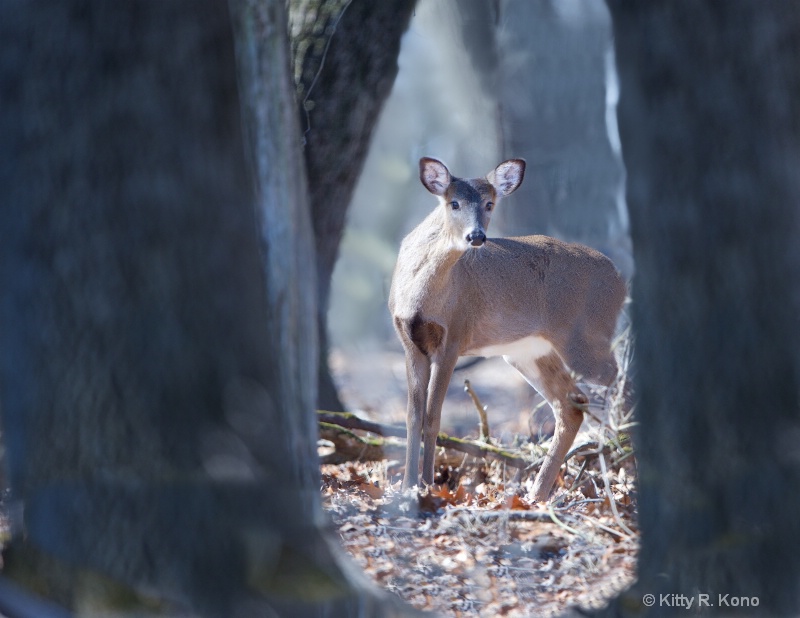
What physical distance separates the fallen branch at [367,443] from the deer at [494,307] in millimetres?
241

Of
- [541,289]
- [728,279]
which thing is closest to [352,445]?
[541,289]

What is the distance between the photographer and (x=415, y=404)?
7.62 meters

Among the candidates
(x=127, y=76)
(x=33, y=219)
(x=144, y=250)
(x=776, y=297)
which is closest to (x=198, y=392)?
(x=144, y=250)

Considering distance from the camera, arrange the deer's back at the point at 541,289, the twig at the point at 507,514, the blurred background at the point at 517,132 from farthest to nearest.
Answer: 1. the blurred background at the point at 517,132
2. the deer's back at the point at 541,289
3. the twig at the point at 507,514

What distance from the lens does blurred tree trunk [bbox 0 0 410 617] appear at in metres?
→ 3.34

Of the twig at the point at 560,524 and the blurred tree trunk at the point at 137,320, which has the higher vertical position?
the blurred tree trunk at the point at 137,320

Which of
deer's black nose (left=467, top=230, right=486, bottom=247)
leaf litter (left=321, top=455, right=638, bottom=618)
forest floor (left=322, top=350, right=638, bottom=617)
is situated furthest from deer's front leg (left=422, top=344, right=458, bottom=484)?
leaf litter (left=321, top=455, right=638, bottom=618)

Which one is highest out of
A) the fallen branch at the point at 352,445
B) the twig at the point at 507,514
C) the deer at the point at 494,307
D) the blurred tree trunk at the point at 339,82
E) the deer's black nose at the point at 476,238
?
the blurred tree trunk at the point at 339,82

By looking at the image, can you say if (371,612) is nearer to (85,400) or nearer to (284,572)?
(284,572)

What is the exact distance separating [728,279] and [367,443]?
4506 mm

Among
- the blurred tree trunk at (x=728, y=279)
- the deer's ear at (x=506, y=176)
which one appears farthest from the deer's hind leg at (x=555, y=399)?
the blurred tree trunk at (x=728, y=279)

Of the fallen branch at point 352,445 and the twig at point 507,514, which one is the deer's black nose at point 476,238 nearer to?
the fallen branch at point 352,445

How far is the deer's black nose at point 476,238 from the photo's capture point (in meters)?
A: 7.39

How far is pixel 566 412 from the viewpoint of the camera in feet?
25.6
